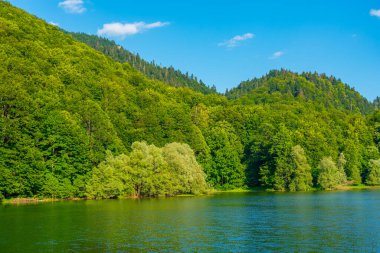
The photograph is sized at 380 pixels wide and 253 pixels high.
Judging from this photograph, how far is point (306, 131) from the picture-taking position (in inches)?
6491

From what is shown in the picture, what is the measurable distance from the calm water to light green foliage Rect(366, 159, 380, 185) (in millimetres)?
93587

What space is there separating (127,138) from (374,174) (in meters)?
86.8

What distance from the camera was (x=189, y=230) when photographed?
50500mm

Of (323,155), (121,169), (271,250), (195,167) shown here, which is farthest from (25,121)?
(323,155)

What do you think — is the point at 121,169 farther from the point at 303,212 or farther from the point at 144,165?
the point at 303,212

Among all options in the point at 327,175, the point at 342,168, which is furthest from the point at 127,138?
the point at 342,168

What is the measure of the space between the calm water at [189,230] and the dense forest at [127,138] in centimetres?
2846

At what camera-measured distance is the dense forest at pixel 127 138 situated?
314 feet

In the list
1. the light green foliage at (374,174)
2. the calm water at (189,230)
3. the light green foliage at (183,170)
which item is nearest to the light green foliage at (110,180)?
the light green foliage at (183,170)

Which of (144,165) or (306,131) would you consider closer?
(144,165)

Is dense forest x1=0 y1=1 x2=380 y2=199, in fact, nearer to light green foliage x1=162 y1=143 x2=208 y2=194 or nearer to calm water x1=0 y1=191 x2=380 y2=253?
light green foliage x1=162 y1=143 x2=208 y2=194

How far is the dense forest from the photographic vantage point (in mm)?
95688

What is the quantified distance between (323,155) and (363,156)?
26.9m

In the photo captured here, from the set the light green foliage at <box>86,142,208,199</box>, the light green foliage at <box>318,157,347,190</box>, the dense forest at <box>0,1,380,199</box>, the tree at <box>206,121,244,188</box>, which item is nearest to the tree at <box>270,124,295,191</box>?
the dense forest at <box>0,1,380,199</box>
